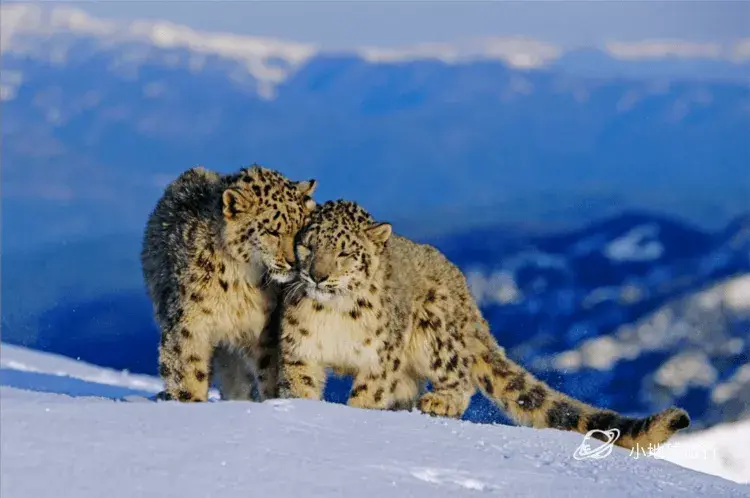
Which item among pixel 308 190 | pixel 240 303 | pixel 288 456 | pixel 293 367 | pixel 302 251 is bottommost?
pixel 288 456

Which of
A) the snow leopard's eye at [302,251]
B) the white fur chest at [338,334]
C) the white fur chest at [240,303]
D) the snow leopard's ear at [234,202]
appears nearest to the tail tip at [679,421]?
the white fur chest at [338,334]

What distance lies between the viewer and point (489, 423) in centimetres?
642

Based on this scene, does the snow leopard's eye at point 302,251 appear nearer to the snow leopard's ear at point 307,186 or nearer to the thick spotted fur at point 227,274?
the thick spotted fur at point 227,274

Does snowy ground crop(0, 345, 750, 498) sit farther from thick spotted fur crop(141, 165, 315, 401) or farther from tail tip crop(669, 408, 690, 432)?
thick spotted fur crop(141, 165, 315, 401)

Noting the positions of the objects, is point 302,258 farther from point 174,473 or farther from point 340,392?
point 174,473

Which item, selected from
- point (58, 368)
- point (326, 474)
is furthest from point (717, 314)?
point (326, 474)

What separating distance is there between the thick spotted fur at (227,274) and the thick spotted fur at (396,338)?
0.19m

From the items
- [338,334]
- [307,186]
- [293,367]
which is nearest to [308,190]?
[307,186]

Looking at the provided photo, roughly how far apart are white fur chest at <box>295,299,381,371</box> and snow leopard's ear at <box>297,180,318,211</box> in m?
0.54

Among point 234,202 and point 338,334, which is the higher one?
point 234,202

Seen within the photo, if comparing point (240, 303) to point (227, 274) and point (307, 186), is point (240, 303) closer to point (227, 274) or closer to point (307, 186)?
point (227, 274)

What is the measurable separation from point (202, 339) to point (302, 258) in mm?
801

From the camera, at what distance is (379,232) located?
6379mm

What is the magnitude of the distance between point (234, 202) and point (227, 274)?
406 millimetres
